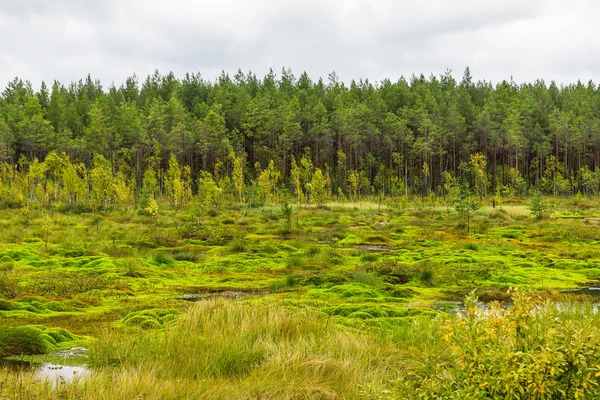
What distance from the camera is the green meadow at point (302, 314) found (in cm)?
482

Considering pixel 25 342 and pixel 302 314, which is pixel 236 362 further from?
pixel 25 342

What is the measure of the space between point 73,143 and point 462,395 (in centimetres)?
8748

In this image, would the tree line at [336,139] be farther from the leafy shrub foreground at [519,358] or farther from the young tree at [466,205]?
the leafy shrub foreground at [519,358]

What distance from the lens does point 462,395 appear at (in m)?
4.58

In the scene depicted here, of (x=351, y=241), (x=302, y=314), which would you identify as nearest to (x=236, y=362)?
(x=302, y=314)

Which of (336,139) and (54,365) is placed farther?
(336,139)

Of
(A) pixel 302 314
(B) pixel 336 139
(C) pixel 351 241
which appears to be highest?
(B) pixel 336 139

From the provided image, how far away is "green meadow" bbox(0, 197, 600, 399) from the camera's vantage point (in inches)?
190

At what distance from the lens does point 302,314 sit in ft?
30.6

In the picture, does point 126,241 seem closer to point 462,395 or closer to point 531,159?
point 462,395

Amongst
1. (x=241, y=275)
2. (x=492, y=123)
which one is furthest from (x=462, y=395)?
(x=492, y=123)

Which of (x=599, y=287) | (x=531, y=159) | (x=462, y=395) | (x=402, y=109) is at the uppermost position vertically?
(x=402, y=109)

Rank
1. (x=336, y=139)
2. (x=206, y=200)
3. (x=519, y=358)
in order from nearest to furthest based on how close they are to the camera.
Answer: (x=519, y=358) < (x=206, y=200) < (x=336, y=139)

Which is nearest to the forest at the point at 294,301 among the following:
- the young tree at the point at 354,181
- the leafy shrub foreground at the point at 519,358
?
the leafy shrub foreground at the point at 519,358
